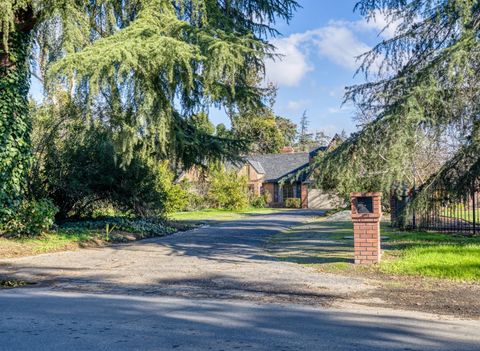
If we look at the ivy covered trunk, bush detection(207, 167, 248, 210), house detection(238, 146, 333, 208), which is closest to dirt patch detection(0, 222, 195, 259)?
the ivy covered trunk

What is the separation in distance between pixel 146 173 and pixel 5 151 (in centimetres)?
654

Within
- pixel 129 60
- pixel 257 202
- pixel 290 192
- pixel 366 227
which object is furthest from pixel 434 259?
pixel 290 192

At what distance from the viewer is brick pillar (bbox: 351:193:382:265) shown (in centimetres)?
1010

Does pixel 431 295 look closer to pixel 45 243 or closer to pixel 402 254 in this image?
pixel 402 254

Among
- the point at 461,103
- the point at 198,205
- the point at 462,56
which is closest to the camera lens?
the point at 462,56

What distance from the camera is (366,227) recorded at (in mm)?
10188

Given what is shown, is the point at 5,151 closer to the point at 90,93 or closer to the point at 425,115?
the point at 90,93

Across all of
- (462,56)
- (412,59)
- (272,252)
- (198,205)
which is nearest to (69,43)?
(272,252)

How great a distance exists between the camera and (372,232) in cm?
1015

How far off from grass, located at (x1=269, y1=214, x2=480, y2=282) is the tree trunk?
773 centimetres

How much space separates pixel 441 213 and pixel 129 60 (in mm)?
8775

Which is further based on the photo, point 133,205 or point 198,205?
point 198,205

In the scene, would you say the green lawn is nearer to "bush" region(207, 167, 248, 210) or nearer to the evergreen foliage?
the evergreen foliage

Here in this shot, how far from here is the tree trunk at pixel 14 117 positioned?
45.4ft
